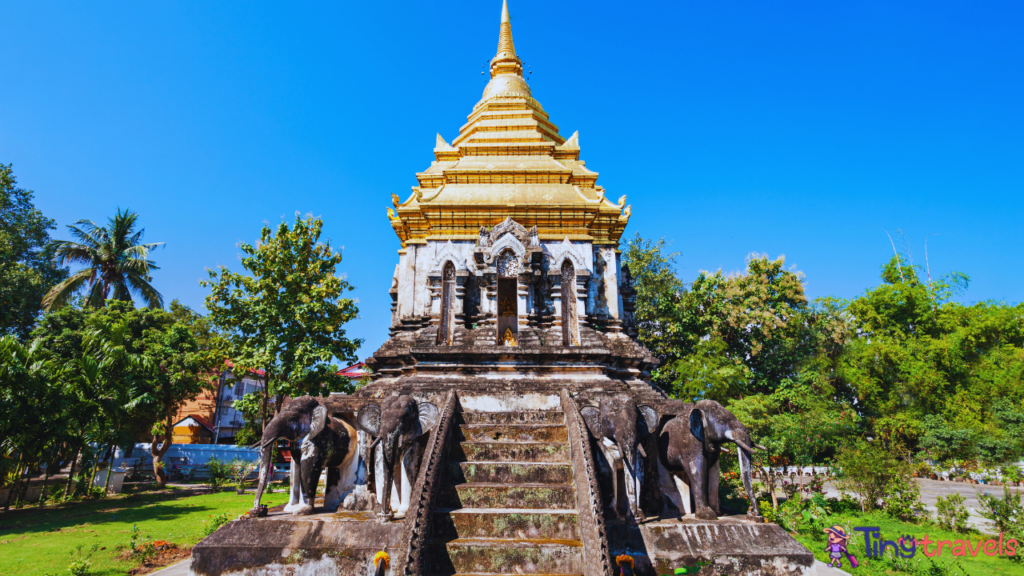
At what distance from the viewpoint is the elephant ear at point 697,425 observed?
294 inches

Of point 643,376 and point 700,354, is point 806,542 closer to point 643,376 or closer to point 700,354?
point 643,376

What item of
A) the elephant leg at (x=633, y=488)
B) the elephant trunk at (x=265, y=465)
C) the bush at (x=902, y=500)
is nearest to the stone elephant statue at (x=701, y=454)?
the elephant leg at (x=633, y=488)

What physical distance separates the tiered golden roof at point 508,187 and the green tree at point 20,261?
68.6 feet

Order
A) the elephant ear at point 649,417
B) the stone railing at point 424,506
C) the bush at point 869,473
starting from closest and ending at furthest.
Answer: the stone railing at point 424,506, the elephant ear at point 649,417, the bush at point 869,473

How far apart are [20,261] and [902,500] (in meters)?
39.6

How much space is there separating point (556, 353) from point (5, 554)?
11088 mm

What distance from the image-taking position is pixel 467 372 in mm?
10227

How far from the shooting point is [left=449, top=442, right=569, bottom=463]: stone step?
7496 mm

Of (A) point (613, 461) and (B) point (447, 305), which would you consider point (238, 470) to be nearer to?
(B) point (447, 305)

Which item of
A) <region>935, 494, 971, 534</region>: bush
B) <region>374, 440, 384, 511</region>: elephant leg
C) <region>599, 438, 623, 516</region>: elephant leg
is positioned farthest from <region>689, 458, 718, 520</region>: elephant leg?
<region>935, 494, 971, 534</region>: bush

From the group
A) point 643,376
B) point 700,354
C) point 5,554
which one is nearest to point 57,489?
point 5,554

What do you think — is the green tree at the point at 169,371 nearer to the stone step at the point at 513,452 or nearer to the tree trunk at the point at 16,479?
the tree trunk at the point at 16,479

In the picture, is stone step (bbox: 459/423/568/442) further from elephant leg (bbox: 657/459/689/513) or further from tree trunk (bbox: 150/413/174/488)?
tree trunk (bbox: 150/413/174/488)

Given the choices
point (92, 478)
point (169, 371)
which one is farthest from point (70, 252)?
point (92, 478)
